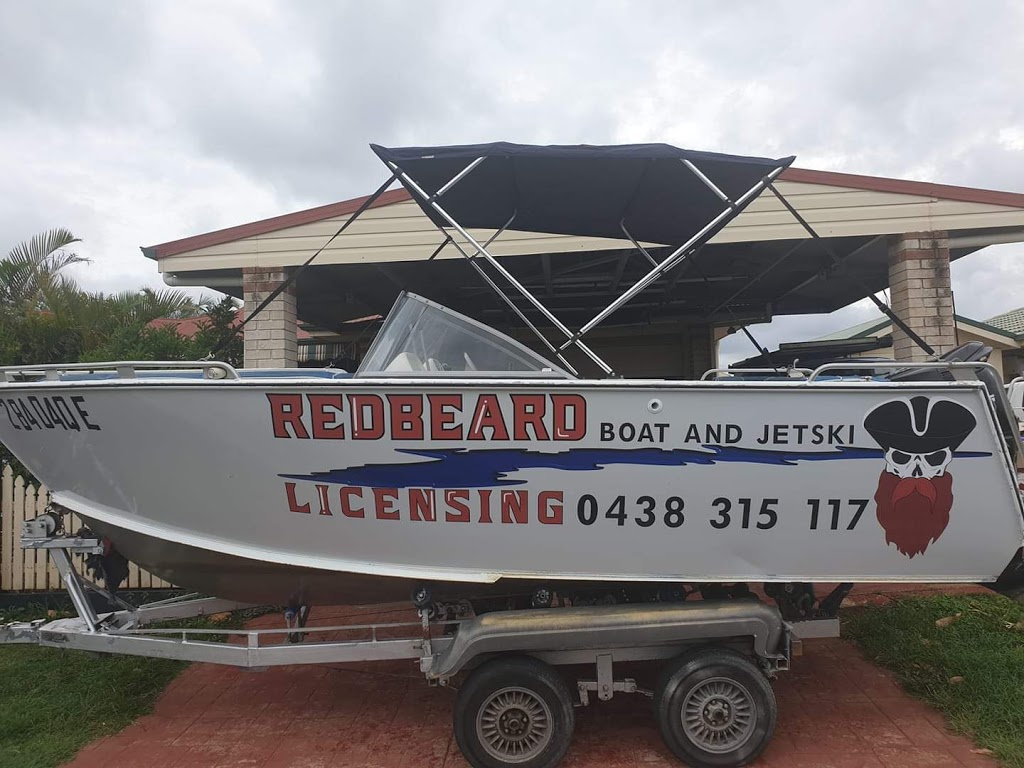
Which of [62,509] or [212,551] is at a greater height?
[62,509]

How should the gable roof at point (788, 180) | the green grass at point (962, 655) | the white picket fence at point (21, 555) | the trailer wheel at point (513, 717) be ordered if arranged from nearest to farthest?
the trailer wheel at point (513, 717) → the green grass at point (962, 655) → the white picket fence at point (21, 555) → the gable roof at point (788, 180)

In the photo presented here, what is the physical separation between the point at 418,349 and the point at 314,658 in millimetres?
1792

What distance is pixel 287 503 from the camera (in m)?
3.15

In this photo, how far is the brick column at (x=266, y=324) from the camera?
6.75m

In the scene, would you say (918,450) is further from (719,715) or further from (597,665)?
(597,665)

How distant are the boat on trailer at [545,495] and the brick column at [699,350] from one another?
755cm

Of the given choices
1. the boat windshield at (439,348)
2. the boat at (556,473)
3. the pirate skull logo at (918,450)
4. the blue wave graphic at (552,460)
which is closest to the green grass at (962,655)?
the boat at (556,473)

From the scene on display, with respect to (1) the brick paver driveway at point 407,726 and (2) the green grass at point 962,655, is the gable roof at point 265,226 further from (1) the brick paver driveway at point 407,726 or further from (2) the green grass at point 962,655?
(2) the green grass at point 962,655

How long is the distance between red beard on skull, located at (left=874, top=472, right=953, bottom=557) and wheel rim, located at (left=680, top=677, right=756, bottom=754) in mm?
1119

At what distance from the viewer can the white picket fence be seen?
18.1ft

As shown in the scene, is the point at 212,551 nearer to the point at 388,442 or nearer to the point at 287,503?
the point at 287,503

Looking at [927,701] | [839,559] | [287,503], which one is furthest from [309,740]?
[927,701]

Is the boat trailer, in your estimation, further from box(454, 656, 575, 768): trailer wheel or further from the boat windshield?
the boat windshield

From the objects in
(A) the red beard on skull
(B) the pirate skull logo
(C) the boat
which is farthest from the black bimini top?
(A) the red beard on skull
